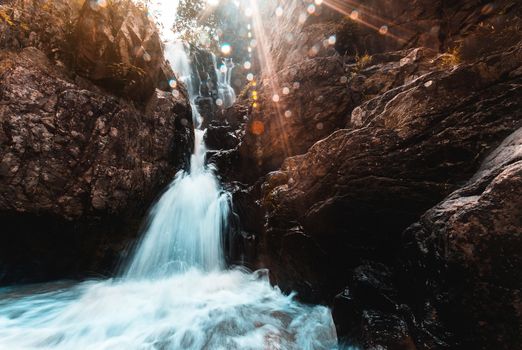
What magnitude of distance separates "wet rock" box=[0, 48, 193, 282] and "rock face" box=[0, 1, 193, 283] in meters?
0.02

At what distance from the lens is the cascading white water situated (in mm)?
4672

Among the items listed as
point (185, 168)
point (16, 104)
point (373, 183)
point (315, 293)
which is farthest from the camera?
point (185, 168)

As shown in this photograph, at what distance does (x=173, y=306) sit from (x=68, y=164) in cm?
440

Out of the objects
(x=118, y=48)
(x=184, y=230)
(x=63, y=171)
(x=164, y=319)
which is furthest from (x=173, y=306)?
(x=118, y=48)

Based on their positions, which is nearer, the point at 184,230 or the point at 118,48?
the point at 118,48

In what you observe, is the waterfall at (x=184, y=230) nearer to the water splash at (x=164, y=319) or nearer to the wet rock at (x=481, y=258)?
the water splash at (x=164, y=319)

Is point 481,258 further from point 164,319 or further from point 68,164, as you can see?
point 68,164

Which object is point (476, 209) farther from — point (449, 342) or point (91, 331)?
point (91, 331)

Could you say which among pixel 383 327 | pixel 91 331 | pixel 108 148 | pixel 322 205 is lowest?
pixel 91 331

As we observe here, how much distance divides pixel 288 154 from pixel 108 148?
5.29 m

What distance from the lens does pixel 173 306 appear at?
6004 mm

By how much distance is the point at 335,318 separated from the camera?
4441 mm

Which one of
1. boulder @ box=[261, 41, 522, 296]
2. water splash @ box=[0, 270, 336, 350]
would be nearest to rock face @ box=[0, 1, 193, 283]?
water splash @ box=[0, 270, 336, 350]

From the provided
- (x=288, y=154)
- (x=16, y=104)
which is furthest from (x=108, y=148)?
Answer: (x=288, y=154)
